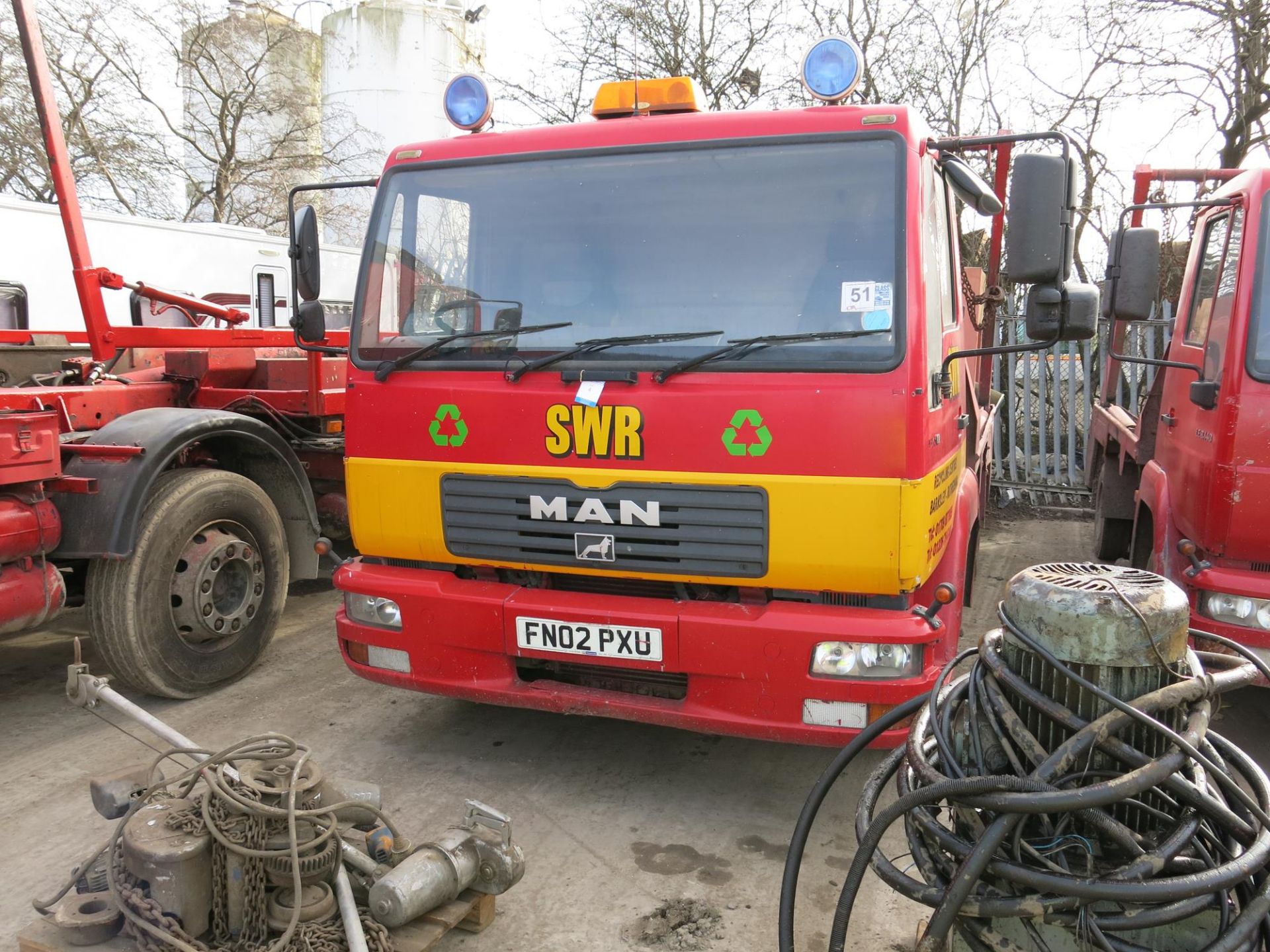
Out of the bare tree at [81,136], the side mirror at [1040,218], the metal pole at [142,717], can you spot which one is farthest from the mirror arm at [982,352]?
the bare tree at [81,136]

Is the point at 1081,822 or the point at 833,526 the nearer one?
the point at 1081,822

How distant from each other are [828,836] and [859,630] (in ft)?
2.75

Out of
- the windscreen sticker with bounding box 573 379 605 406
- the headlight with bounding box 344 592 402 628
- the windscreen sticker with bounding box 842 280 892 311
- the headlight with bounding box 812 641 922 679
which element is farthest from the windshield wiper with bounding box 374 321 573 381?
the headlight with bounding box 812 641 922 679

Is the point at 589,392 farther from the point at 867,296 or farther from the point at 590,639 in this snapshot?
the point at 867,296

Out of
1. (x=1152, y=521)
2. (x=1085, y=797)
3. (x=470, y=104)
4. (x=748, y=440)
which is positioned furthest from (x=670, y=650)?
(x=1152, y=521)

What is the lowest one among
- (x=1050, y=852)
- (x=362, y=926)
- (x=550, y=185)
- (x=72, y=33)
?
(x=362, y=926)

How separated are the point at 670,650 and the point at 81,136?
1949cm

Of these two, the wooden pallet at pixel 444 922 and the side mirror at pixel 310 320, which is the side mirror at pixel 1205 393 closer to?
the wooden pallet at pixel 444 922

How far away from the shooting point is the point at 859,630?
123 inches

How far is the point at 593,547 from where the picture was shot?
3.38m

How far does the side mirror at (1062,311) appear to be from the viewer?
3.15 m

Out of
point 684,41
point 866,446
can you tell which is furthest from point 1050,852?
point 684,41

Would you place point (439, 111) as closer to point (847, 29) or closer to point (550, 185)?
point (847, 29)

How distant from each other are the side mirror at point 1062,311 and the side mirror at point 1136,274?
2.57 feet
